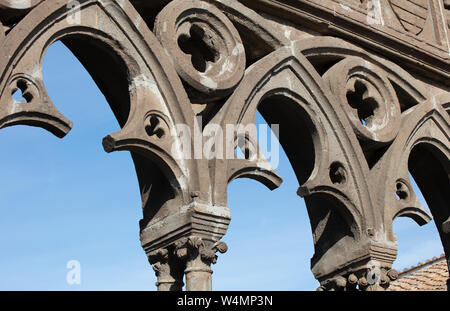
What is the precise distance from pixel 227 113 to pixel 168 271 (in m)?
1.30

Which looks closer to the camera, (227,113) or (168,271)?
(168,271)

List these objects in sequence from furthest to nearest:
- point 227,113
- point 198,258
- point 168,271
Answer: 1. point 227,113
2. point 168,271
3. point 198,258

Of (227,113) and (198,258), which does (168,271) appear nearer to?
(198,258)

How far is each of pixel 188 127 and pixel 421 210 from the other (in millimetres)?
2497

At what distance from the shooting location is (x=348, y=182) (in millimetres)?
7129

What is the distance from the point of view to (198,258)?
5891 millimetres

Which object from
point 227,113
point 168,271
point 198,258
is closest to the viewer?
point 198,258

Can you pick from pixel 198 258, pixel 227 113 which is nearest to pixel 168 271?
pixel 198 258

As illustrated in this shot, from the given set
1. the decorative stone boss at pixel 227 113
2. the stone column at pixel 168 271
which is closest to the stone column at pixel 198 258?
the decorative stone boss at pixel 227 113

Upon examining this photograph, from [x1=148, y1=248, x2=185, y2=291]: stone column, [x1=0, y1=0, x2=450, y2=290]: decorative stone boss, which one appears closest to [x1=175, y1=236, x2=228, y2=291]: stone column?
[x1=0, y1=0, x2=450, y2=290]: decorative stone boss

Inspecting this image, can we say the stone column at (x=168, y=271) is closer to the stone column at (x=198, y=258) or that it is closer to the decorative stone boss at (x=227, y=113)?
the decorative stone boss at (x=227, y=113)

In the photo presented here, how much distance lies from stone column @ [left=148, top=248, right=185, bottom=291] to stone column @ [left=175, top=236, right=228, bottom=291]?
0.42 ft

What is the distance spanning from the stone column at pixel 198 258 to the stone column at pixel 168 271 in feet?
0.42

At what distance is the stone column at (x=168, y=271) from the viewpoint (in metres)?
6.05
